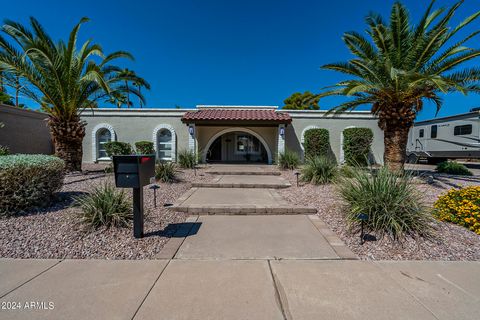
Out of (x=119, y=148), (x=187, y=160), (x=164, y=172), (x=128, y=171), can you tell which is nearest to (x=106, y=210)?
(x=128, y=171)

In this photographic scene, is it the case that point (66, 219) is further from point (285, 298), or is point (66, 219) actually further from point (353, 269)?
point (353, 269)

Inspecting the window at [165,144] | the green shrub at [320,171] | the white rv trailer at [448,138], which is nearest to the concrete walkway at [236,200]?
the green shrub at [320,171]

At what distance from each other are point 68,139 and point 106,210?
7.27 m

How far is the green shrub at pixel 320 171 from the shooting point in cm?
745

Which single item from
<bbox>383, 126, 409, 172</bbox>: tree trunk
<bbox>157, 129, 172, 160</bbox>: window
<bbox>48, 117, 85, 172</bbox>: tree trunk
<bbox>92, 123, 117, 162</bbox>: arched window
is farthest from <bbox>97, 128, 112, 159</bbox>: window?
<bbox>383, 126, 409, 172</bbox>: tree trunk

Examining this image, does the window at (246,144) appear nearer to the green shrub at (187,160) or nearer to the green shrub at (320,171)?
the green shrub at (187,160)

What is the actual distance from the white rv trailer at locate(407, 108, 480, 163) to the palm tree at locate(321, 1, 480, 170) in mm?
6357

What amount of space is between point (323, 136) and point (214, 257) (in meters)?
11.5

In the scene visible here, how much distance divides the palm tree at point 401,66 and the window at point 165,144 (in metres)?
10.7

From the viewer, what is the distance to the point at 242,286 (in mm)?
2492

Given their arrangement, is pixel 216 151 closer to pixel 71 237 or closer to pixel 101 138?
pixel 101 138

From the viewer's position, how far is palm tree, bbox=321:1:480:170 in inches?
268

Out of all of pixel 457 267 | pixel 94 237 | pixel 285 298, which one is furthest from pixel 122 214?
pixel 457 267

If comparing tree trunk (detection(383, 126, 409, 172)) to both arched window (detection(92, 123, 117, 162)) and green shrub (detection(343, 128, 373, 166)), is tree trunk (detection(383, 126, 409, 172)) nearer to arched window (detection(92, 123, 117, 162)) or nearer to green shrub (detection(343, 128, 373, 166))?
green shrub (detection(343, 128, 373, 166))
